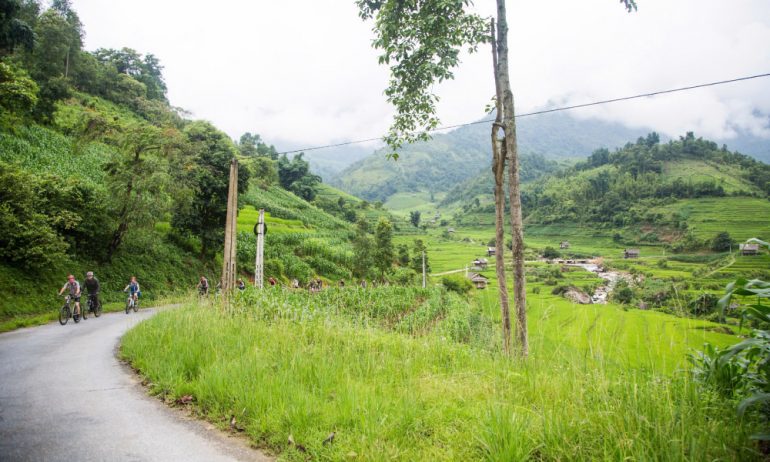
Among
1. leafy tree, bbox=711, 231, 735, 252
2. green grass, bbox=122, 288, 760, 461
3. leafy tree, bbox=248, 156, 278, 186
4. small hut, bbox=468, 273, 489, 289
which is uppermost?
leafy tree, bbox=248, 156, 278, 186

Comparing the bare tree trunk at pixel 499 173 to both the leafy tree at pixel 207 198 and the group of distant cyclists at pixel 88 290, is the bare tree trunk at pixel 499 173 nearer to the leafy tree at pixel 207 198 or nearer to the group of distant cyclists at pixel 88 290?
the group of distant cyclists at pixel 88 290

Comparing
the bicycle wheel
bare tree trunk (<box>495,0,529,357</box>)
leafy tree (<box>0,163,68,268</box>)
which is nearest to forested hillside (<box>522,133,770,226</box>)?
bare tree trunk (<box>495,0,529,357</box>)

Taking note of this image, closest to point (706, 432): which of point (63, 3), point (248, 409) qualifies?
point (248, 409)

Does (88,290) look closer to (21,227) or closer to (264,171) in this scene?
(21,227)

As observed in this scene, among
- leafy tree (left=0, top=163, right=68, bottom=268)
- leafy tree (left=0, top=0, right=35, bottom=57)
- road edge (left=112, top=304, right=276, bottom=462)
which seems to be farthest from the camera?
leafy tree (left=0, top=163, right=68, bottom=268)

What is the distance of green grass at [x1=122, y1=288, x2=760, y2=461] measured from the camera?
9.61 ft

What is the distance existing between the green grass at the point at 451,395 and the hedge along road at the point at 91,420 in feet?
0.97

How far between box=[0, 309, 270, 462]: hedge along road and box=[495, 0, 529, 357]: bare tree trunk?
5.25 m

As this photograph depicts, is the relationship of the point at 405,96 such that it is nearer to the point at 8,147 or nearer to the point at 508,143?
the point at 508,143

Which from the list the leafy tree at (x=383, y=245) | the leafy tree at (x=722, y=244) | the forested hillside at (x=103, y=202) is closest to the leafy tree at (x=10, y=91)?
the forested hillside at (x=103, y=202)

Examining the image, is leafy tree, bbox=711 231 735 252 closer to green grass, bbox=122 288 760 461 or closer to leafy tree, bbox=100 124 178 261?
green grass, bbox=122 288 760 461

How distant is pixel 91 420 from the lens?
15.7 feet

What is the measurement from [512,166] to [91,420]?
7.50 metres

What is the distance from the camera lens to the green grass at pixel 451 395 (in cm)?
293
